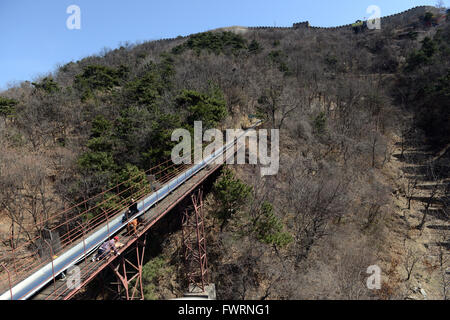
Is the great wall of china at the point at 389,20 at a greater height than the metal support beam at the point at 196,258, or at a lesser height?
greater

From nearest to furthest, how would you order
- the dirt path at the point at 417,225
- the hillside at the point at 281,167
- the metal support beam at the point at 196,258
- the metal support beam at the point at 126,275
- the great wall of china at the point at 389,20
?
the metal support beam at the point at 126,275
the metal support beam at the point at 196,258
the hillside at the point at 281,167
the dirt path at the point at 417,225
the great wall of china at the point at 389,20

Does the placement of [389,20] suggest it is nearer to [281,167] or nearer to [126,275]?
[281,167]

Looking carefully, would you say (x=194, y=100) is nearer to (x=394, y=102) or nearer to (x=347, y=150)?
(x=347, y=150)

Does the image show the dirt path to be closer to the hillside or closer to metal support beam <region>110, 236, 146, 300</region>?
the hillside

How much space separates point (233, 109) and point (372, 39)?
56561mm

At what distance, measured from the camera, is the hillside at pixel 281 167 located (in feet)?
60.5

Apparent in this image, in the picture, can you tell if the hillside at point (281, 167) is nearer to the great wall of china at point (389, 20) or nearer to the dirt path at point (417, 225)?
the dirt path at point (417, 225)

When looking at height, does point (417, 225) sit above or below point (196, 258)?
below

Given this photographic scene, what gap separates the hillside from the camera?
60.5ft

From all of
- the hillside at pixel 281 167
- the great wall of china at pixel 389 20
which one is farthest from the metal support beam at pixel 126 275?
the great wall of china at pixel 389 20

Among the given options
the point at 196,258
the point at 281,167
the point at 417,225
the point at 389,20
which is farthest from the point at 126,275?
the point at 389,20

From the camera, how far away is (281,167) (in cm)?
2761

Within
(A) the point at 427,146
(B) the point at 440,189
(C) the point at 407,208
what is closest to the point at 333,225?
(C) the point at 407,208

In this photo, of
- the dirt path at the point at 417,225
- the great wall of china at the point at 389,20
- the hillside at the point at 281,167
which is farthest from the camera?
the great wall of china at the point at 389,20
